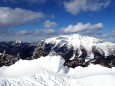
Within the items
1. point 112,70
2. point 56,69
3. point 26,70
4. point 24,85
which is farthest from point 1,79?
point 112,70

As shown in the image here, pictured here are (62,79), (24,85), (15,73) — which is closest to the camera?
(24,85)

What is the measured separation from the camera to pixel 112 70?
17234mm

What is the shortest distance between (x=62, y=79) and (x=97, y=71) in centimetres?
302

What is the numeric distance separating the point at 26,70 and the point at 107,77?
17.0 feet

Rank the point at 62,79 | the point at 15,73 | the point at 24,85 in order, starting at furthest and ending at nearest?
the point at 15,73 < the point at 62,79 < the point at 24,85

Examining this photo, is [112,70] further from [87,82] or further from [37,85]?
[37,85]

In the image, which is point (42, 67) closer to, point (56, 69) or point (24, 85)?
point (56, 69)

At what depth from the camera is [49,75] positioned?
15.3 metres

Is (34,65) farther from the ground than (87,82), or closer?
farther from the ground

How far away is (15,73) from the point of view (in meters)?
17.1

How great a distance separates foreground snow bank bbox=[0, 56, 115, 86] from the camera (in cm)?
1488

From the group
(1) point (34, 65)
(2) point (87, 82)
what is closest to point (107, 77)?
(2) point (87, 82)

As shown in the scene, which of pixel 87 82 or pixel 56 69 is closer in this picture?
pixel 87 82

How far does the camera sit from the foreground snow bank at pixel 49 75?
14.9m
